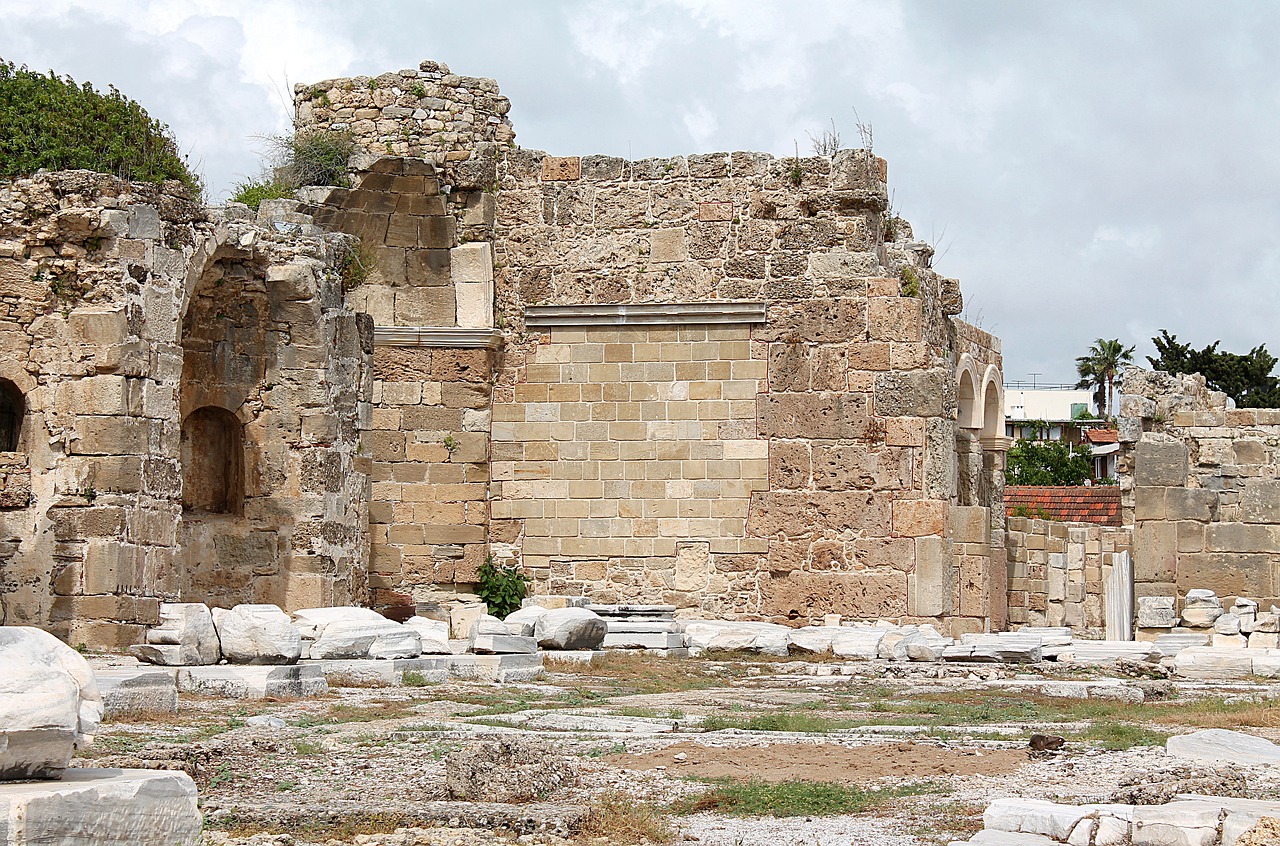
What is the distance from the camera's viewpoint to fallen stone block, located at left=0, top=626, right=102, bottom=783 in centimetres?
450

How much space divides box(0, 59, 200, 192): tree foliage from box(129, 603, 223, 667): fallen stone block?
183 inches

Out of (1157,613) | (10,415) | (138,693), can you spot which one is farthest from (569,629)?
(1157,613)

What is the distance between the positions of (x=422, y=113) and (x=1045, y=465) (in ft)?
112

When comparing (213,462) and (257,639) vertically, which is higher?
(213,462)

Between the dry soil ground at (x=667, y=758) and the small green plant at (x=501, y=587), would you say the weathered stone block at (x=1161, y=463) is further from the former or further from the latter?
the small green plant at (x=501, y=587)

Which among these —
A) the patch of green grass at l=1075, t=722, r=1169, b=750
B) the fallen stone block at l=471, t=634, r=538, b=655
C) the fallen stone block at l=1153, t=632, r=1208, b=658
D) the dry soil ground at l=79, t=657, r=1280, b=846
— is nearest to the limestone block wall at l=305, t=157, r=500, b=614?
the fallen stone block at l=471, t=634, r=538, b=655

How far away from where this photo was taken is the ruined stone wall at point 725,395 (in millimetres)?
16172

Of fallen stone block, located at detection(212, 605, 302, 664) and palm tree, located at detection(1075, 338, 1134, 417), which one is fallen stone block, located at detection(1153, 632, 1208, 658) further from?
palm tree, located at detection(1075, 338, 1134, 417)

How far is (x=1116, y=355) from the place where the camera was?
69562mm

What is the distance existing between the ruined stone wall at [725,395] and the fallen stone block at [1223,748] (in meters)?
8.47

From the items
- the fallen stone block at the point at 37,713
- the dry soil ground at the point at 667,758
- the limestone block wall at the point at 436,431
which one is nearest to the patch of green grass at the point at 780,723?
the dry soil ground at the point at 667,758

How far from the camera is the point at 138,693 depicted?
8414 mm

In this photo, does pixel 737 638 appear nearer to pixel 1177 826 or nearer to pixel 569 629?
pixel 569 629

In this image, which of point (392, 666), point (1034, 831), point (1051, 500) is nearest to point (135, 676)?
point (392, 666)
